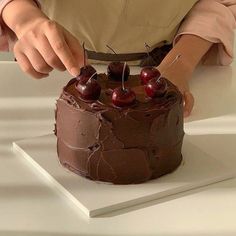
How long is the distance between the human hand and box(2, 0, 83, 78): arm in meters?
0.20

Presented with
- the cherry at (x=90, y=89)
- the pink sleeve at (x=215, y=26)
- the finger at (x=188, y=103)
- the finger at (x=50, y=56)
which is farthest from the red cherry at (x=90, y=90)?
the pink sleeve at (x=215, y=26)

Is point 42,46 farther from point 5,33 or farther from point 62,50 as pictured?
point 5,33

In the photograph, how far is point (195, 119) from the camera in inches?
38.5

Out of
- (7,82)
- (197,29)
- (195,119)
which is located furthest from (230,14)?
(7,82)

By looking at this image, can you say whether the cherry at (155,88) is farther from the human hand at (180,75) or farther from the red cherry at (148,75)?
the human hand at (180,75)

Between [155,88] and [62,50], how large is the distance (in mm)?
146

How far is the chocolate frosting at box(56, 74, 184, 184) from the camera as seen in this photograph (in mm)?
756

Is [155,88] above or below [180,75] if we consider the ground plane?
above

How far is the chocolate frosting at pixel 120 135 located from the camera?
2.48ft

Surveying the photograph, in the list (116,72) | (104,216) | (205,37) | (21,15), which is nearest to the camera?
(104,216)

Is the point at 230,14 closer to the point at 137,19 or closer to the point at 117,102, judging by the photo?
the point at 137,19

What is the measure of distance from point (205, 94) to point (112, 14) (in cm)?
21

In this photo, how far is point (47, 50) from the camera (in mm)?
876

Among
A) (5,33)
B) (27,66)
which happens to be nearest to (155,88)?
(27,66)
